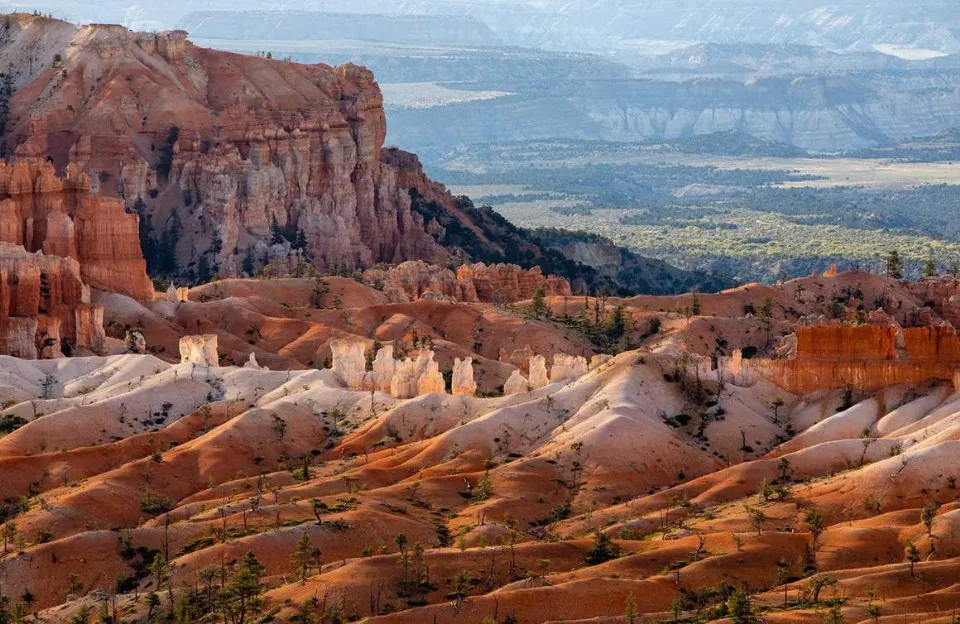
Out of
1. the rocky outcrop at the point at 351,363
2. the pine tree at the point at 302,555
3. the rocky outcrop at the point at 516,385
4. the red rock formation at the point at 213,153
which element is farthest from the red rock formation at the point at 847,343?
the red rock formation at the point at 213,153

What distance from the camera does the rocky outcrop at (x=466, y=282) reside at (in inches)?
6383

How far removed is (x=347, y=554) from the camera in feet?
277

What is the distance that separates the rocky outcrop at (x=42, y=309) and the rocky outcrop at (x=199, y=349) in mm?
6475

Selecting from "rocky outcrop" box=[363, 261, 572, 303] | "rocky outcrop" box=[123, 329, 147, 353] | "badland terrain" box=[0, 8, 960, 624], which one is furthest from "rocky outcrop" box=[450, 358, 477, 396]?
"rocky outcrop" box=[363, 261, 572, 303]

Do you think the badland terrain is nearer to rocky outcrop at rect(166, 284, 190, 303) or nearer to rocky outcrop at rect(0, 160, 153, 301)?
rocky outcrop at rect(0, 160, 153, 301)

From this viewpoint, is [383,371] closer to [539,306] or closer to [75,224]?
[75,224]

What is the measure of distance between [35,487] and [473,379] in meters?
27.5

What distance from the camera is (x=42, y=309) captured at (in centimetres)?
12812

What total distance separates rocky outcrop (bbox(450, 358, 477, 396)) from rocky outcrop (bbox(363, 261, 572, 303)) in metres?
43.6

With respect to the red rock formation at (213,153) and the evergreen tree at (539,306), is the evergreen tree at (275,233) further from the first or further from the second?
the evergreen tree at (539,306)

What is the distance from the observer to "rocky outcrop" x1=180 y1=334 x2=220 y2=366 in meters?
119

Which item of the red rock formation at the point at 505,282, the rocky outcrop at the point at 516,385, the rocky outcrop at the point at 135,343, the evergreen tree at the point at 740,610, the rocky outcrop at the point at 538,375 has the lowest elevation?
the red rock formation at the point at 505,282

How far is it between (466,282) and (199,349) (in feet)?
154

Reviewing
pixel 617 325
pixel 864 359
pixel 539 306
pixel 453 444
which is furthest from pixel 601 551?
pixel 539 306
